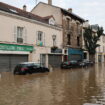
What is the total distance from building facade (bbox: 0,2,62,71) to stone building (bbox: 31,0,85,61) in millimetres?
1743

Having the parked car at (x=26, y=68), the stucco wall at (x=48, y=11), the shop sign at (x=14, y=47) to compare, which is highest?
the stucco wall at (x=48, y=11)

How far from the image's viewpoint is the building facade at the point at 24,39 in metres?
19.4

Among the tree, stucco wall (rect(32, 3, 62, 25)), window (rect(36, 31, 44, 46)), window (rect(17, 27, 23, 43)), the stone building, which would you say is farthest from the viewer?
the tree

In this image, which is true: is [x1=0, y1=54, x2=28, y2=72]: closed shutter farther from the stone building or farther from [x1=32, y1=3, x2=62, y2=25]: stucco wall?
[x1=32, y1=3, x2=62, y2=25]: stucco wall

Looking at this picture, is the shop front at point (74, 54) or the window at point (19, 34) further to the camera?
the shop front at point (74, 54)

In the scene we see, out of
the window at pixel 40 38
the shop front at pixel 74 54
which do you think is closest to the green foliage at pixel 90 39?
the shop front at pixel 74 54

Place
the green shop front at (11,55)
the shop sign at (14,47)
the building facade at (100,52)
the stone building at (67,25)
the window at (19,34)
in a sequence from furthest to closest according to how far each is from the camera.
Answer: the building facade at (100,52)
the stone building at (67,25)
the window at (19,34)
the green shop front at (11,55)
the shop sign at (14,47)

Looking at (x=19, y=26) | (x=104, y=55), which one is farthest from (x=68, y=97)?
(x=104, y=55)

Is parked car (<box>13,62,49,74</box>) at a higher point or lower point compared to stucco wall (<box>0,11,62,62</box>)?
lower

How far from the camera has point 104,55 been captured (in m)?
50.3

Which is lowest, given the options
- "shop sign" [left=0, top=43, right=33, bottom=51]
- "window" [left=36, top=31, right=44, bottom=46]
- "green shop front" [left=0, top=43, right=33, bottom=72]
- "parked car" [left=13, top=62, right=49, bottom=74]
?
"parked car" [left=13, top=62, right=49, bottom=74]

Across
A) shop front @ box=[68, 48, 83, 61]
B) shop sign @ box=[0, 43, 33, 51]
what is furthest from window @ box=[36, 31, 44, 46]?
shop front @ box=[68, 48, 83, 61]

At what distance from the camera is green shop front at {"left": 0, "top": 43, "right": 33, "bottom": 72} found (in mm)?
19031

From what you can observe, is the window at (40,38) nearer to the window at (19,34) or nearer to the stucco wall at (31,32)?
the stucco wall at (31,32)
